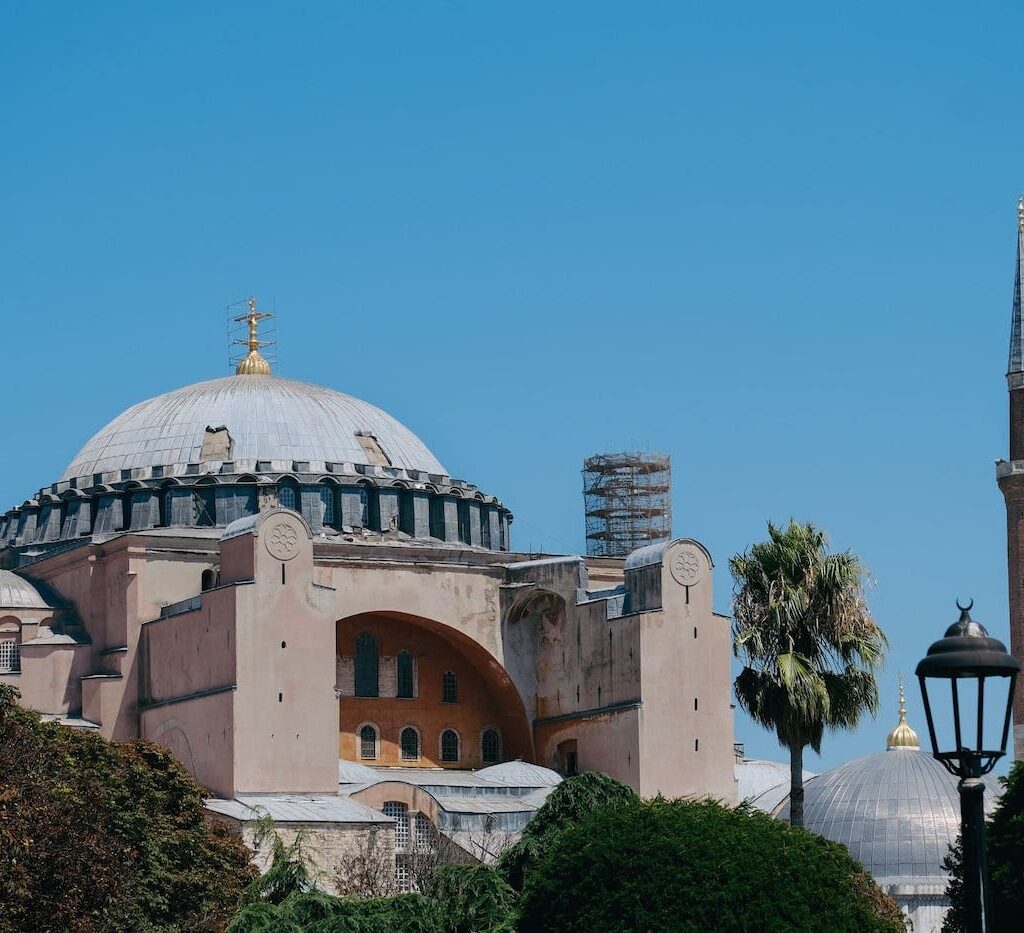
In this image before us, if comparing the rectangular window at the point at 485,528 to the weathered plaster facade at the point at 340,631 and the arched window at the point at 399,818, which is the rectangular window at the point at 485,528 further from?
the arched window at the point at 399,818

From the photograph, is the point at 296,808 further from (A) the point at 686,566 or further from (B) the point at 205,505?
(B) the point at 205,505

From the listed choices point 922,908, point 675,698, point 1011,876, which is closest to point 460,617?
point 675,698

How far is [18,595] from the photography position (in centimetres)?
5734

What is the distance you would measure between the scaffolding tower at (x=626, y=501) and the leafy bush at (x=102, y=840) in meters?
29.0

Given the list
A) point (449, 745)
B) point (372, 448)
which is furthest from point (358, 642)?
point (372, 448)

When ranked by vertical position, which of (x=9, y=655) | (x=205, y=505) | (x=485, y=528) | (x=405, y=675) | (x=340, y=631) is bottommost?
(x=405, y=675)

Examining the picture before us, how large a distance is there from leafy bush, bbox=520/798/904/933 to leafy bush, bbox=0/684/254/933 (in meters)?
6.15

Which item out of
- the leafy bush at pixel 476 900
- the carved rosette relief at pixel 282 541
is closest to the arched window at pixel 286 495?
the carved rosette relief at pixel 282 541

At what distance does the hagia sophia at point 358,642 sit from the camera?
50531mm

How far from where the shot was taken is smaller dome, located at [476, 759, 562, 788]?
5391 cm

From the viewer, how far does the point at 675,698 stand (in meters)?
53.0

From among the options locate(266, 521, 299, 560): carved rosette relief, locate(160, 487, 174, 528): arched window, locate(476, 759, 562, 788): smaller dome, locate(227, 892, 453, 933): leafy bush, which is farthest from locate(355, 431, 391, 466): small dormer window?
locate(227, 892, 453, 933): leafy bush

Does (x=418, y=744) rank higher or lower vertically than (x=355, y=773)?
→ higher

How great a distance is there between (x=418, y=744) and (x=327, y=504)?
668 cm
